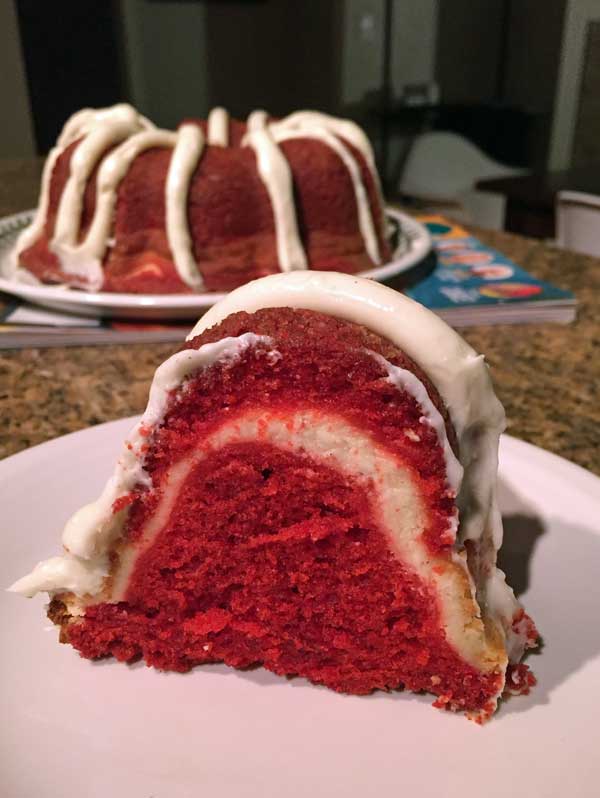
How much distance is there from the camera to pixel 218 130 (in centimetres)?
208

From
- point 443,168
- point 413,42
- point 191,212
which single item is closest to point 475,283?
point 191,212

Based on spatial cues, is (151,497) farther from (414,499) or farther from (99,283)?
(99,283)

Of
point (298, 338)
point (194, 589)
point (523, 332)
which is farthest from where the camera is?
point (523, 332)

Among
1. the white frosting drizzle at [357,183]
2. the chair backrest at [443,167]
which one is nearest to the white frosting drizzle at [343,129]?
the white frosting drizzle at [357,183]

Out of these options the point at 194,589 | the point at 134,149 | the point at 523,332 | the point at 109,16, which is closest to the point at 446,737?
the point at 194,589

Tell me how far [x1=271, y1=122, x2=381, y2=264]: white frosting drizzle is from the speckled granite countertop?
379 millimetres

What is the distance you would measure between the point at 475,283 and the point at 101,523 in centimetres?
138

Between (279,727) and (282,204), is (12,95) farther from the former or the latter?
(279,727)

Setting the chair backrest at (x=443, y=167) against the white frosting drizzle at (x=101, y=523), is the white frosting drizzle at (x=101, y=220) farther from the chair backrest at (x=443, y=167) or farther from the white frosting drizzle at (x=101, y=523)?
the chair backrest at (x=443, y=167)

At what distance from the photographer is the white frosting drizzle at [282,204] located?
5.81 ft

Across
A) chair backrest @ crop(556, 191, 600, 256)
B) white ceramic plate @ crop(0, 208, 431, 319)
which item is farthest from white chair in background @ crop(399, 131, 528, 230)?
white ceramic plate @ crop(0, 208, 431, 319)

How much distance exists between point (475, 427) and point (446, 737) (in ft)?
0.97

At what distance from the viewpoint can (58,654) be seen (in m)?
0.77

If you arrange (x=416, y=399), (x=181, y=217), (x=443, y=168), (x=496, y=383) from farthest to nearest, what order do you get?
(x=443, y=168)
(x=181, y=217)
(x=496, y=383)
(x=416, y=399)
